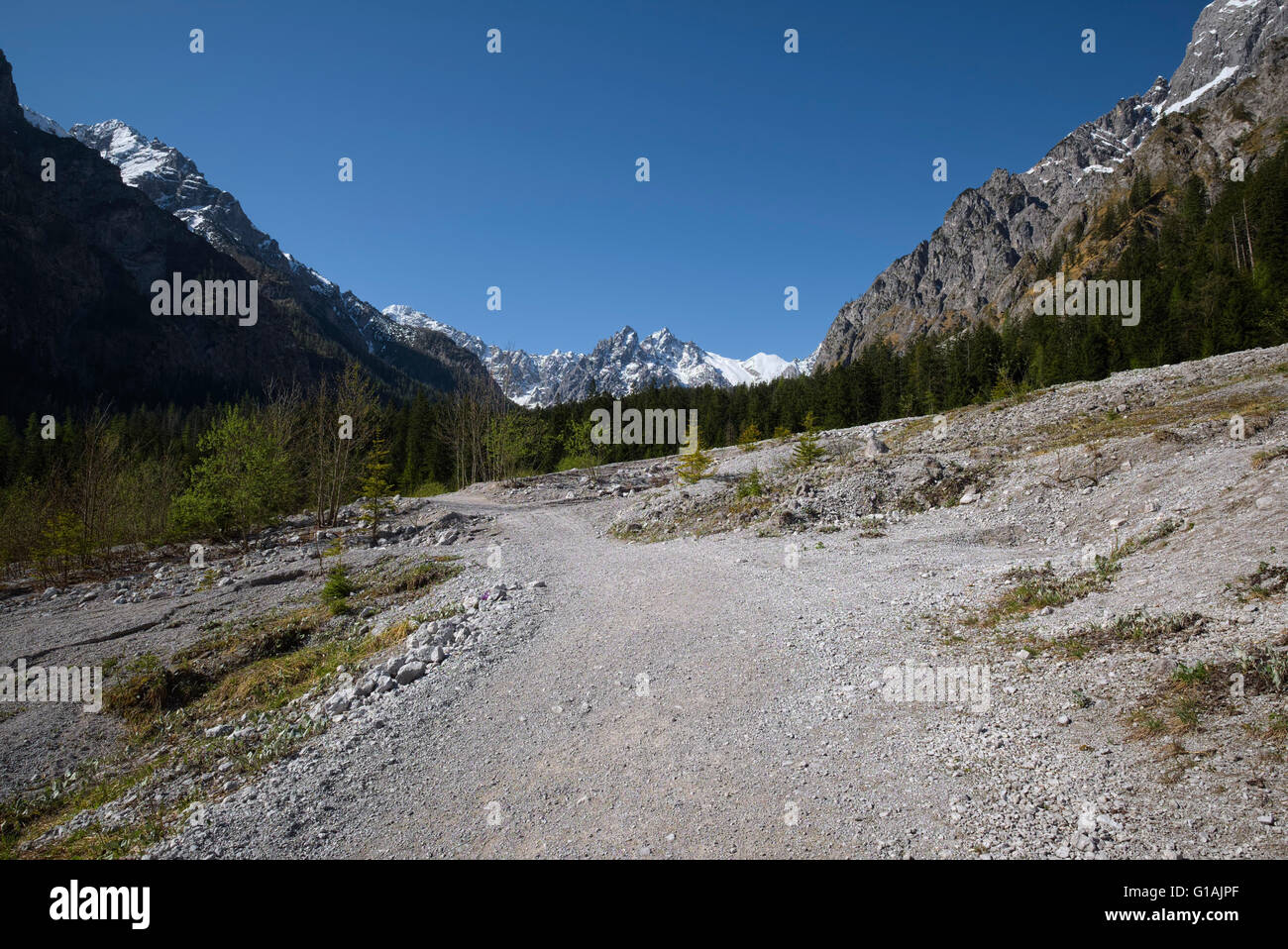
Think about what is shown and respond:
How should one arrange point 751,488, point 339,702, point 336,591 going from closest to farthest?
point 339,702 < point 336,591 < point 751,488

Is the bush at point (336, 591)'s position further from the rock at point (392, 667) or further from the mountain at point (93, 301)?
the mountain at point (93, 301)

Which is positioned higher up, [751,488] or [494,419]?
[494,419]

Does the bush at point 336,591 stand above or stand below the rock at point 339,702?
above

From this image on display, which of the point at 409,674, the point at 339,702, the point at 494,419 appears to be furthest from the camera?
the point at 494,419

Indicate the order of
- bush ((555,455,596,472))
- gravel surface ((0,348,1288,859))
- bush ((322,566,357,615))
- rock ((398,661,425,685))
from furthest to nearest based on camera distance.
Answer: bush ((555,455,596,472)), bush ((322,566,357,615)), rock ((398,661,425,685)), gravel surface ((0,348,1288,859))

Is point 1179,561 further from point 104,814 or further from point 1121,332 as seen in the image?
point 1121,332

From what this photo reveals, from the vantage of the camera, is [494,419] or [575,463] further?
[575,463]
